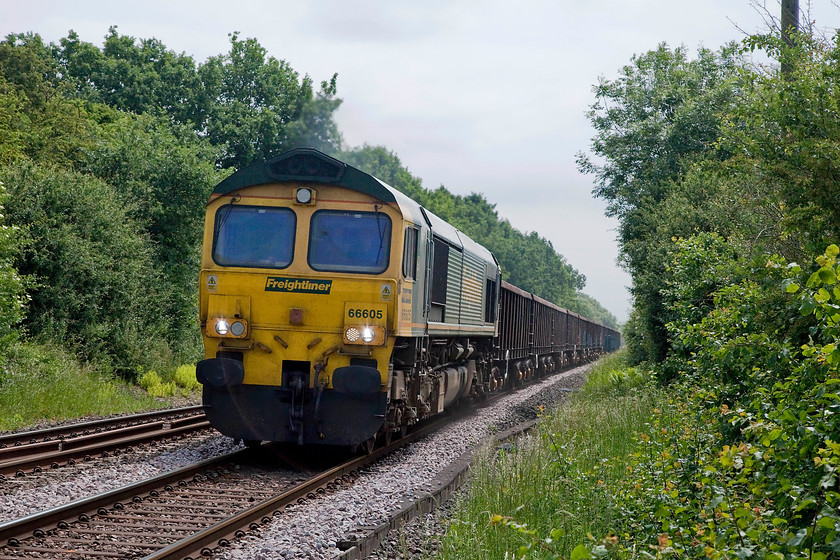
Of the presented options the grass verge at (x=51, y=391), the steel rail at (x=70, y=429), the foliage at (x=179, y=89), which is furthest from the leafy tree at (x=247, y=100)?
the steel rail at (x=70, y=429)

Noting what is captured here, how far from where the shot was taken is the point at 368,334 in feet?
32.3

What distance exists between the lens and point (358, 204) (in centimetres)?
1035

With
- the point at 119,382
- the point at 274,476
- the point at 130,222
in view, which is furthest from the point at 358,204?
the point at 130,222

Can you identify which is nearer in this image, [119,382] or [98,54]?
[119,382]

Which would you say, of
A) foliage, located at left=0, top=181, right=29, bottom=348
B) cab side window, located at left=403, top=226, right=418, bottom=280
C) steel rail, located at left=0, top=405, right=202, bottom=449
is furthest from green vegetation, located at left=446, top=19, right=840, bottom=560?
foliage, located at left=0, top=181, right=29, bottom=348

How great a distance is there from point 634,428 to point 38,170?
13.7m

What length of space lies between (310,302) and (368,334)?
81cm

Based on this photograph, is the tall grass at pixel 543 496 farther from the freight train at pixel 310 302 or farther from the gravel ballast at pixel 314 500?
the freight train at pixel 310 302

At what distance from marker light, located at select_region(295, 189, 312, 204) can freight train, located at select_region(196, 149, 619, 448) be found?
12 mm

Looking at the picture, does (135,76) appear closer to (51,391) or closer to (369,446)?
(51,391)

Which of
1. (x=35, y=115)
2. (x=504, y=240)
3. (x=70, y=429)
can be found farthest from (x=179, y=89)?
(x=504, y=240)

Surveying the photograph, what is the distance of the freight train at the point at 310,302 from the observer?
9.87 m

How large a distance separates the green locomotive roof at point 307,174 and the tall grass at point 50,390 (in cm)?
563

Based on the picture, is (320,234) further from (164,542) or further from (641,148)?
(641,148)
